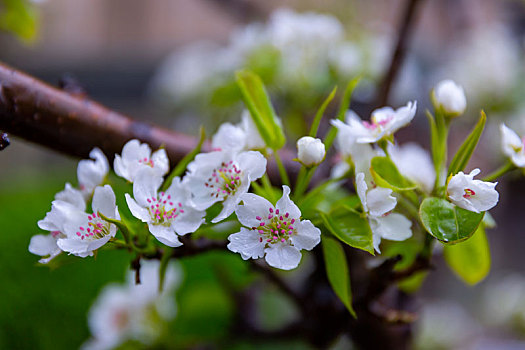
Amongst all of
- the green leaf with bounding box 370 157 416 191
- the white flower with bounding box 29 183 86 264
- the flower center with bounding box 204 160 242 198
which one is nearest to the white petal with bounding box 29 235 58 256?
the white flower with bounding box 29 183 86 264

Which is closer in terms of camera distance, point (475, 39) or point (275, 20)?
point (275, 20)

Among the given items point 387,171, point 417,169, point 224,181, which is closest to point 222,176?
point 224,181

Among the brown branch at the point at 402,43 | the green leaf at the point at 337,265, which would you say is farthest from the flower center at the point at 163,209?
the brown branch at the point at 402,43

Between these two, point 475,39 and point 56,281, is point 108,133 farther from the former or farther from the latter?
point 475,39

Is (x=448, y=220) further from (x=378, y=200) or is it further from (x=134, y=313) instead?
(x=134, y=313)

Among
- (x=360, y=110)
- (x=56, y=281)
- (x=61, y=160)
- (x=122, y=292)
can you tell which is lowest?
(x=61, y=160)

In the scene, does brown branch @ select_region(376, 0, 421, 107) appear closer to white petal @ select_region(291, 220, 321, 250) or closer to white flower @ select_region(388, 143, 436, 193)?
white flower @ select_region(388, 143, 436, 193)

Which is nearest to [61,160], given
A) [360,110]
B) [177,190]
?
[360,110]
